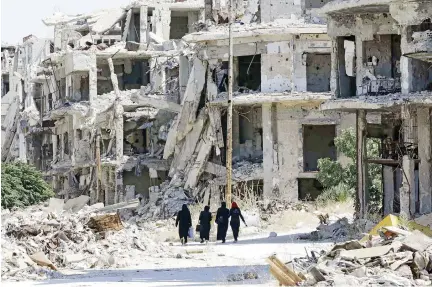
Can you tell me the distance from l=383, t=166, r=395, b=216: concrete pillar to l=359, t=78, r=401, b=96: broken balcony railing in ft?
11.3

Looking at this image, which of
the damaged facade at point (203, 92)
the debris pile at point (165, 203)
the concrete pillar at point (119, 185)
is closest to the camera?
the damaged facade at point (203, 92)

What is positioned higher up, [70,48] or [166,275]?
[70,48]

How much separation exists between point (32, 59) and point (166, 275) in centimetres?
5624

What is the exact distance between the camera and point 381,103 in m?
33.2

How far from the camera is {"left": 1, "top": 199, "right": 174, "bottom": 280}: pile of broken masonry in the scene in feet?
88.5

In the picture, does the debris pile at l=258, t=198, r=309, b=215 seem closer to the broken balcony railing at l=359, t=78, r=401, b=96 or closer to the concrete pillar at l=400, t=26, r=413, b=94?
the broken balcony railing at l=359, t=78, r=401, b=96

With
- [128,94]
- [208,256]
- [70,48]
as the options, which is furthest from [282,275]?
[70,48]

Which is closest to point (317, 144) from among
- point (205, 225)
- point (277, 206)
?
point (277, 206)

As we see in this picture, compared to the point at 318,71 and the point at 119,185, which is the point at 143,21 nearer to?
the point at 119,185

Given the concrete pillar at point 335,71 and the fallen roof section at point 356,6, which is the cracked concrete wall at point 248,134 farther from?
the fallen roof section at point 356,6

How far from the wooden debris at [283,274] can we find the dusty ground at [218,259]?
0.33 meters

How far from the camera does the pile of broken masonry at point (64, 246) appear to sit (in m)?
27.0

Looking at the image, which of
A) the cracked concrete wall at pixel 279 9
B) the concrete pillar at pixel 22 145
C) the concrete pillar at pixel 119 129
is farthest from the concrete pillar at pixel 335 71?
the concrete pillar at pixel 22 145

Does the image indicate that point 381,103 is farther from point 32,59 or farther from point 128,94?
point 32,59
